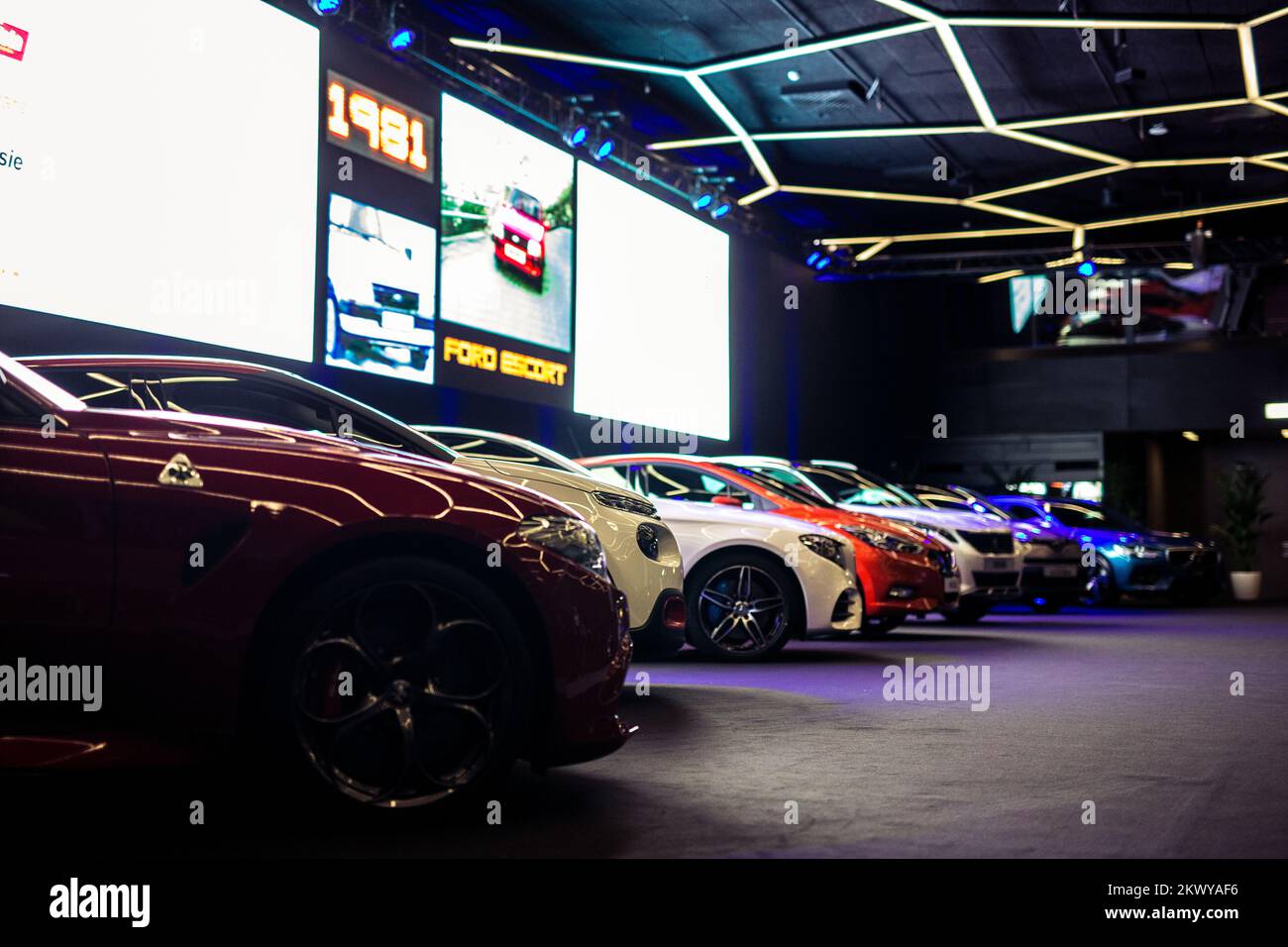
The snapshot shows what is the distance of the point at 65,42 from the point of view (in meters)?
8.63

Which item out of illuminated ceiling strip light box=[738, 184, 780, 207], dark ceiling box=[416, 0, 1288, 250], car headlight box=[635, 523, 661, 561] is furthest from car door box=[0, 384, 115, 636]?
illuminated ceiling strip light box=[738, 184, 780, 207]

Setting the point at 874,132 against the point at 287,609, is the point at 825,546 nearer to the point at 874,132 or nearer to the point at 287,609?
the point at 287,609

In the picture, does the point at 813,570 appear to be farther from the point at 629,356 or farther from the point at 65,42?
the point at 629,356

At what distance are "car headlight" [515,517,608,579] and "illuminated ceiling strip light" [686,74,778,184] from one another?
12397 millimetres

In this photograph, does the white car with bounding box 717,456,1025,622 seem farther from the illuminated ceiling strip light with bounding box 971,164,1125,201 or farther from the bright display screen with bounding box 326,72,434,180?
the illuminated ceiling strip light with bounding box 971,164,1125,201

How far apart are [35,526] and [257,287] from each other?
748 cm

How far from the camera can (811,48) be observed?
14531mm

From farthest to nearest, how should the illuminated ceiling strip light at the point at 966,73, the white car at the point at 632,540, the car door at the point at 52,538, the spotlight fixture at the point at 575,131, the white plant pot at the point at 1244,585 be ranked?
the white plant pot at the point at 1244,585, the spotlight fixture at the point at 575,131, the illuminated ceiling strip light at the point at 966,73, the white car at the point at 632,540, the car door at the point at 52,538

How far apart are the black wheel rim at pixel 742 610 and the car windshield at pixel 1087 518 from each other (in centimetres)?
1001

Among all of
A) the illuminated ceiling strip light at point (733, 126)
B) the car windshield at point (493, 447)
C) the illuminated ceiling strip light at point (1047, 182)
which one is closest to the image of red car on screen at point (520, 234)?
the illuminated ceiling strip light at point (733, 126)

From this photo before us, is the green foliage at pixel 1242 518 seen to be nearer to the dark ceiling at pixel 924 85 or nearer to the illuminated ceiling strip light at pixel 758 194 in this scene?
the dark ceiling at pixel 924 85

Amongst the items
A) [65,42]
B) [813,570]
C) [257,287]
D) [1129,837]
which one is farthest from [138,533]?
[257,287]

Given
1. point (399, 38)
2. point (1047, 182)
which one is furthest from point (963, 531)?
point (1047, 182)

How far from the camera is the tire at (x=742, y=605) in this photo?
8617mm
